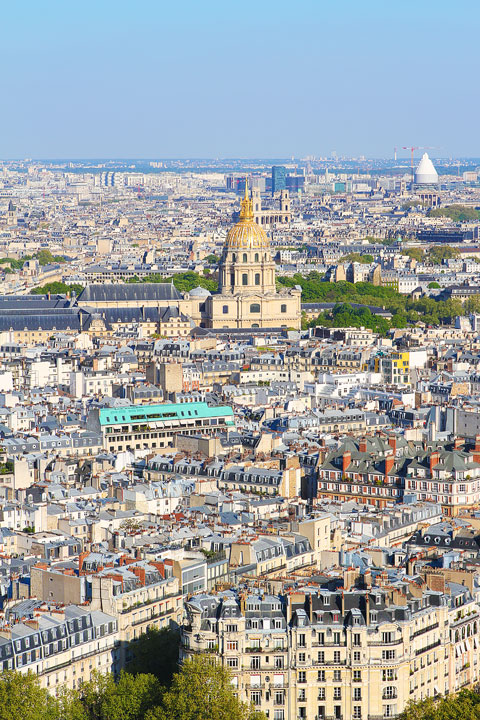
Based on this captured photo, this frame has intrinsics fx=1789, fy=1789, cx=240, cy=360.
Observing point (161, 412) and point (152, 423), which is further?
point (161, 412)

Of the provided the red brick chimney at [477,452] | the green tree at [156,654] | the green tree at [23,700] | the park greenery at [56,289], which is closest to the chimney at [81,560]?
the green tree at [156,654]

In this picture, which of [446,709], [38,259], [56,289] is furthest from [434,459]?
[38,259]

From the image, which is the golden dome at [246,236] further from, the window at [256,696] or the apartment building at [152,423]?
the window at [256,696]

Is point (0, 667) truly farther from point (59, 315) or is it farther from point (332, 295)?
point (332, 295)

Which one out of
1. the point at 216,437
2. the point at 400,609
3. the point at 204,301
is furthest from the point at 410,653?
the point at 204,301

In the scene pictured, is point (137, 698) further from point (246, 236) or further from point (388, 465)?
point (246, 236)

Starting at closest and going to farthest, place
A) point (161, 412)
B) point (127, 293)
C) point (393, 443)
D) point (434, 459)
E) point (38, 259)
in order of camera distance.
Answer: point (434, 459) → point (393, 443) → point (161, 412) → point (127, 293) → point (38, 259)

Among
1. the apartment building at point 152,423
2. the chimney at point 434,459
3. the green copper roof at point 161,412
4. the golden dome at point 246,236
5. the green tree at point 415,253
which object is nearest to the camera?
the chimney at point 434,459
